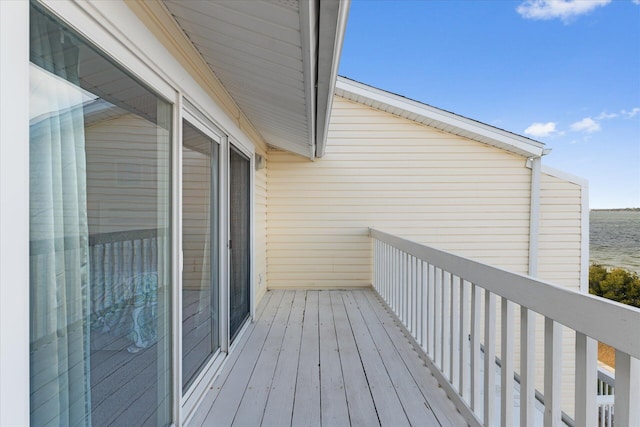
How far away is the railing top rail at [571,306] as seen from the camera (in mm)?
1027

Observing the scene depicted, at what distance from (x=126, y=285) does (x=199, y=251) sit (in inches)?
37.3

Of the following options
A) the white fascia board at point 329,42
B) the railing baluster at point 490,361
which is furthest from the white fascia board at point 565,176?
the railing baluster at point 490,361

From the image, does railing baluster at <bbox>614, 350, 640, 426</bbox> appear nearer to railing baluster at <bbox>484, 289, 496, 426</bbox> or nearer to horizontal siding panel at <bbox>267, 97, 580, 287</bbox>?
railing baluster at <bbox>484, 289, 496, 426</bbox>

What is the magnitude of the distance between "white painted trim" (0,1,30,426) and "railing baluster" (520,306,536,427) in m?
1.75

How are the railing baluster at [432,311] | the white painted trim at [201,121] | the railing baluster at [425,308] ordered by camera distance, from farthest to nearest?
the railing baluster at [425,308] < the railing baluster at [432,311] < the white painted trim at [201,121]

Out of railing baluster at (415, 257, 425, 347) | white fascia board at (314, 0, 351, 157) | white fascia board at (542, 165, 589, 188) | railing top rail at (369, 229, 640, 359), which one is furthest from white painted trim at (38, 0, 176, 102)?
white fascia board at (542, 165, 589, 188)

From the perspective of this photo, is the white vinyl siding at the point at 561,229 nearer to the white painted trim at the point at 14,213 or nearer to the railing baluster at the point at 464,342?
the railing baluster at the point at 464,342

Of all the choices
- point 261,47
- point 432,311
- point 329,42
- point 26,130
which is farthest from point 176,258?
point 432,311

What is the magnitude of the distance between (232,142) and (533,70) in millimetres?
13731

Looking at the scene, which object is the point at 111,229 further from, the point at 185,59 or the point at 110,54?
the point at 185,59

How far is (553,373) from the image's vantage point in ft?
4.58

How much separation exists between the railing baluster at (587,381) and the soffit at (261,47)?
1.64 m

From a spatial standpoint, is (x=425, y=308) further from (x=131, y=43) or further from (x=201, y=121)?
(x=131, y=43)

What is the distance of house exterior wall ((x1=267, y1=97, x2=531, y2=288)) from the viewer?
5.73m
